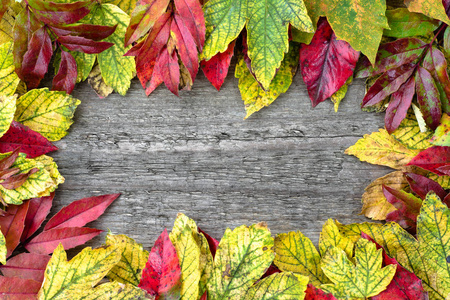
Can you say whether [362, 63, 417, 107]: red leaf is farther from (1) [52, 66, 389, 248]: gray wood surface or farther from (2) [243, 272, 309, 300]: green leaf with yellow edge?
(2) [243, 272, 309, 300]: green leaf with yellow edge

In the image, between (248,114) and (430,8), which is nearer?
(430,8)

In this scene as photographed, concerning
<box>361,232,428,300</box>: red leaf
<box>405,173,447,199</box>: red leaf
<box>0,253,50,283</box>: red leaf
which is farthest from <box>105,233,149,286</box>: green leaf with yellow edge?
<box>405,173,447,199</box>: red leaf

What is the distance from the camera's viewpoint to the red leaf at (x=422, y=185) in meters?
0.71

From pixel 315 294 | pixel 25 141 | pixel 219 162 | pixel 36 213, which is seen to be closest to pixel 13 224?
pixel 36 213

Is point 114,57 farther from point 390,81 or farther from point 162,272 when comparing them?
point 390,81

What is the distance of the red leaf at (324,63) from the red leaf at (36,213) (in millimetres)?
681

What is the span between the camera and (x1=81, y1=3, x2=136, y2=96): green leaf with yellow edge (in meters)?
0.76

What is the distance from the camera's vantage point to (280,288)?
0.66 meters

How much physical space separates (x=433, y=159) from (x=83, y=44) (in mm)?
837

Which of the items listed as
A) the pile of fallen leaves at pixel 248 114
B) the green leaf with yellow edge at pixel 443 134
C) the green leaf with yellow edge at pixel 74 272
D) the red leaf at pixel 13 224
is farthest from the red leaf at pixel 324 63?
the red leaf at pixel 13 224

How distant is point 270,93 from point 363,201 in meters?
0.34

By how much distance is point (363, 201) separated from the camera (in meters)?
0.75

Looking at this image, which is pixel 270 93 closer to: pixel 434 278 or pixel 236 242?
pixel 236 242

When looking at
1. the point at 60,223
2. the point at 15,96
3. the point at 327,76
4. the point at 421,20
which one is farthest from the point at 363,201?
the point at 15,96
